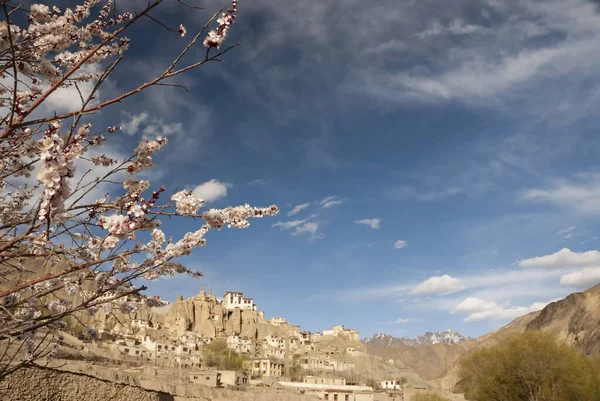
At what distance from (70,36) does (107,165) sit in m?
1.35

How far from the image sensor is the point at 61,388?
1012 cm

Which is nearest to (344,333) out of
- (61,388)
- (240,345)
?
(240,345)

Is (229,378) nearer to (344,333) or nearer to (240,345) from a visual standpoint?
(240,345)

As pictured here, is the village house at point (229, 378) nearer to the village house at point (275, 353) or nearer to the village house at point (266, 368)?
the village house at point (266, 368)

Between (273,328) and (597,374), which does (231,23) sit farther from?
(273,328)

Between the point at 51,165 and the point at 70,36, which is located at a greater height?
the point at 70,36

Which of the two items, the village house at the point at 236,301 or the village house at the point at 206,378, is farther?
the village house at the point at 236,301

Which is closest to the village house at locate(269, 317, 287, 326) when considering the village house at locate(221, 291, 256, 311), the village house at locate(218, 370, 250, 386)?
the village house at locate(221, 291, 256, 311)

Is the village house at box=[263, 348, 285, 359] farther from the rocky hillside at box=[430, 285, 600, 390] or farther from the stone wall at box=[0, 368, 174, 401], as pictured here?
the stone wall at box=[0, 368, 174, 401]

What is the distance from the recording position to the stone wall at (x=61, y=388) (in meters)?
9.22

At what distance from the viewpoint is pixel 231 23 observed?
401cm

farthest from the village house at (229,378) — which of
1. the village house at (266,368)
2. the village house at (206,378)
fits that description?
the village house at (266,368)

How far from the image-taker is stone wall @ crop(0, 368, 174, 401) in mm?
9219

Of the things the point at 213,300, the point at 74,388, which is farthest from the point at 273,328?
the point at 74,388
